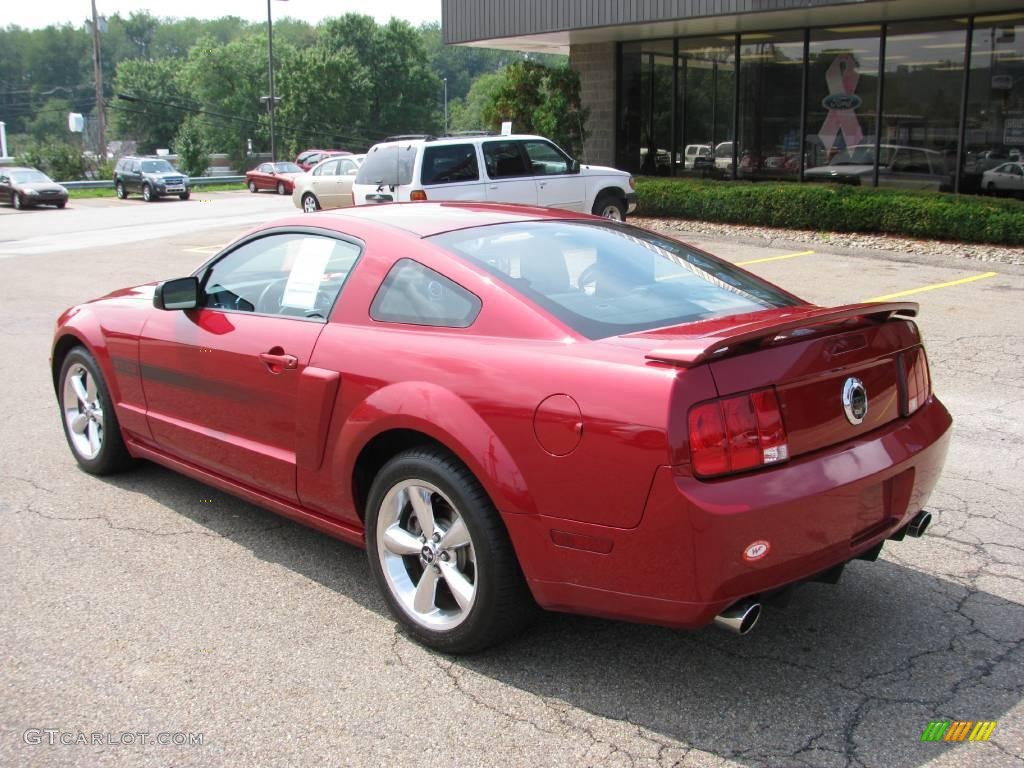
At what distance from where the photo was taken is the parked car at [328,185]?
80.0 ft

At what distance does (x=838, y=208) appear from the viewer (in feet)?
56.3

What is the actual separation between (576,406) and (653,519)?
0.42m

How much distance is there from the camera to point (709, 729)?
312 centimetres

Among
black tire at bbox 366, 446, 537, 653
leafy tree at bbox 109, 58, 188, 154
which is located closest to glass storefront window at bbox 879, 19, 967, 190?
black tire at bbox 366, 446, 537, 653

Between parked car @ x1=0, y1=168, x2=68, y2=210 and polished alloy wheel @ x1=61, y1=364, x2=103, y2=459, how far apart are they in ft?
108

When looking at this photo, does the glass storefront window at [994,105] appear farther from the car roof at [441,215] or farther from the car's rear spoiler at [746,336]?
the car's rear spoiler at [746,336]

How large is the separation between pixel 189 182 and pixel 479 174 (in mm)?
28723

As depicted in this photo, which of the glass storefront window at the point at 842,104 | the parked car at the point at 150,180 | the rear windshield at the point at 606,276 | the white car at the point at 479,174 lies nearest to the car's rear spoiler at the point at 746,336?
the rear windshield at the point at 606,276

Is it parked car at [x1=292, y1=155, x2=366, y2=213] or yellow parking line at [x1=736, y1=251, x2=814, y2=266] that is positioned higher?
parked car at [x1=292, y1=155, x2=366, y2=213]

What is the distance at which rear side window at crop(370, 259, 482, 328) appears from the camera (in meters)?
3.70

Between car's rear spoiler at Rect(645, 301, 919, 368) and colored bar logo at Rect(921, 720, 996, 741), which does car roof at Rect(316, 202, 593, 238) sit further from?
colored bar logo at Rect(921, 720, 996, 741)

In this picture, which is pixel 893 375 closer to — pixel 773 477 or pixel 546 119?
pixel 773 477

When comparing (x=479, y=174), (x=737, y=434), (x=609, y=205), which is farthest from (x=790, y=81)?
(x=737, y=434)

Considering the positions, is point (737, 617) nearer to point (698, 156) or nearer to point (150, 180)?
point (698, 156)
